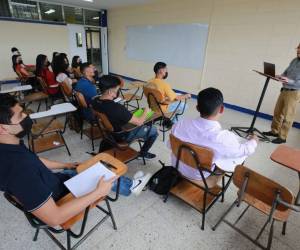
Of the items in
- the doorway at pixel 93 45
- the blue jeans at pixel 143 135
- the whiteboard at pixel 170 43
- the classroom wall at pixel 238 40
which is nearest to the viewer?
the blue jeans at pixel 143 135

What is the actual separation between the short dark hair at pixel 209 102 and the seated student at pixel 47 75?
3.31m

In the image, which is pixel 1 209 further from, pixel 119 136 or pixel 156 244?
pixel 156 244

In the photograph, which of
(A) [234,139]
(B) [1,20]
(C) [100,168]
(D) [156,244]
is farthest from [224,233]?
(B) [1,20]

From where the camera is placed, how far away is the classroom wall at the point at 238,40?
3705mm

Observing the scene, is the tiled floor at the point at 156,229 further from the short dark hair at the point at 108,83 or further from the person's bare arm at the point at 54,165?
the short dark hair at the point at 108,83

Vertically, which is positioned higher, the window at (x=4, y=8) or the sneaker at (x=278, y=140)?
the window at (x=4, y=8)

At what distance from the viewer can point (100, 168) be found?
1180mm

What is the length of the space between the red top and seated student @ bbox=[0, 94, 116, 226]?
3.05 m

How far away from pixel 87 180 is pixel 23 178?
14.1 inches

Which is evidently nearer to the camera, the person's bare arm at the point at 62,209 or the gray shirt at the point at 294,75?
the person's bare arm at the point at 62,209

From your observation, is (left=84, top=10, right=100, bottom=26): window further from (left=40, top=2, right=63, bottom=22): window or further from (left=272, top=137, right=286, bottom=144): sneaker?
(left=272, top=137, right=286, bottom=144): sneaker

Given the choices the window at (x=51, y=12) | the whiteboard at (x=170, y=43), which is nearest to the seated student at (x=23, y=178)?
the whiteboard at (x=170, y=43)

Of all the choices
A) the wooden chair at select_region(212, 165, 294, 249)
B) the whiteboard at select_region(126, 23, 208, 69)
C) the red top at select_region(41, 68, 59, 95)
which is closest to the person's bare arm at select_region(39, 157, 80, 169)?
the wooden chair at select_region(212, 165, 294, 249)

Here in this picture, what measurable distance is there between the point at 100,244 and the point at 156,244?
0.43 metres
